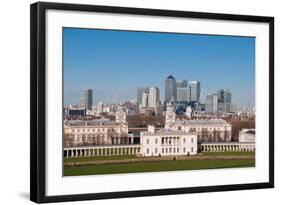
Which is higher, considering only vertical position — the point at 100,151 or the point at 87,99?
the point at 87,99

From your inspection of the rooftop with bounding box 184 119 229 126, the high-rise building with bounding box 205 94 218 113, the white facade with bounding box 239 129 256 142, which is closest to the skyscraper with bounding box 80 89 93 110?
the rooftop with bounding box 184 119 229 126

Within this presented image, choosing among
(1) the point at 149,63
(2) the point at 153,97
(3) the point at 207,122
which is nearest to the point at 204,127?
(3) the point at 207,122

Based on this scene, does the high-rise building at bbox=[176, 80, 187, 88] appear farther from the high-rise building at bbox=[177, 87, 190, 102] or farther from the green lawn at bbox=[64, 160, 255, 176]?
the green lawn at bbox=[64, 160, 255, 176]

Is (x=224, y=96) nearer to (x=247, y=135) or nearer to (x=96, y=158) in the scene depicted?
(x=247, y=135)

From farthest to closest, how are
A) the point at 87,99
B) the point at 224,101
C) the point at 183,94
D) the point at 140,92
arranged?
the point at 224,101
the point at 183,94
the point at 140,92
the point at 87,99

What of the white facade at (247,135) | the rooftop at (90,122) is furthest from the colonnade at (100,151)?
the white facade at (247,135)
